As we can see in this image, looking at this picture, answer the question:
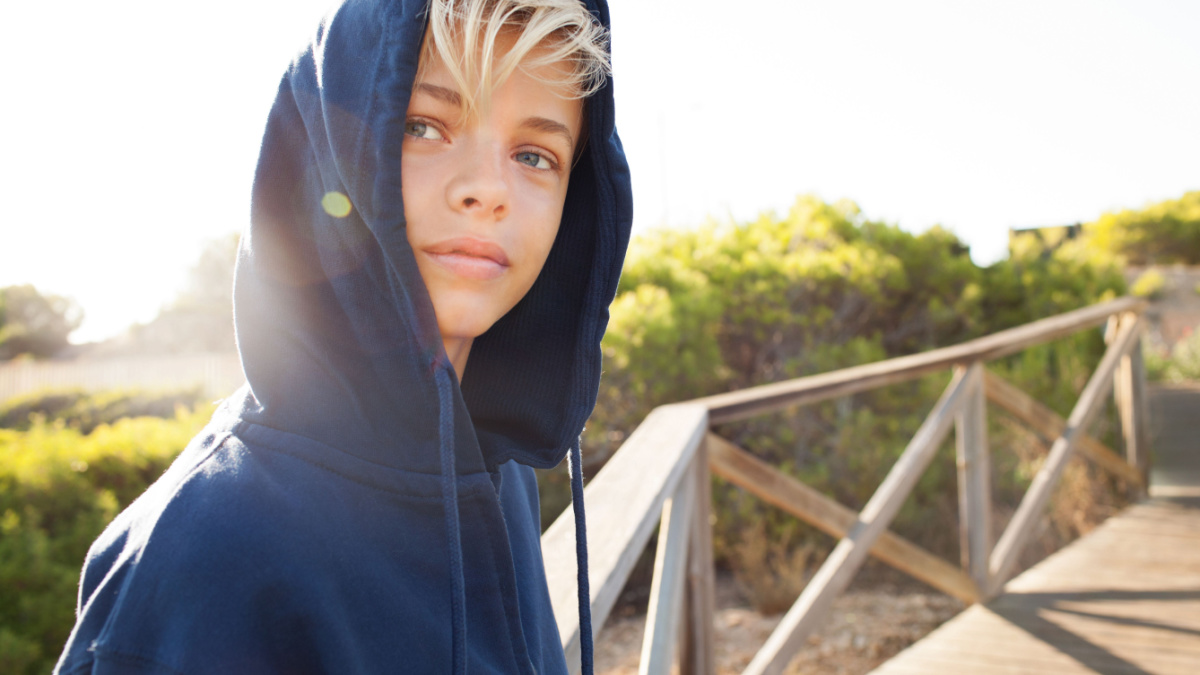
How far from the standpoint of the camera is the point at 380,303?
835 mm

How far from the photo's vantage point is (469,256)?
881 mm

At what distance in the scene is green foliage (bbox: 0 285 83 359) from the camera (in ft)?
91.9

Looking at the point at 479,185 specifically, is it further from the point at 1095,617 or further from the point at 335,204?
the point at 1095,617

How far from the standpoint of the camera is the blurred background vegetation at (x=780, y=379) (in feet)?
10.1

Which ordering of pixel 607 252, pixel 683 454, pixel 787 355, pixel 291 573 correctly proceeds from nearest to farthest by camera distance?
1. pixel 291 573
2. pixel 607 252
3. pixel 683 454
4. pixel 787 355

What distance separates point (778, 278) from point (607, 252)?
471 cm

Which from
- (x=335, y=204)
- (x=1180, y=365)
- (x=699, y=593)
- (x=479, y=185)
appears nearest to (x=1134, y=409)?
(x=699, y=593)

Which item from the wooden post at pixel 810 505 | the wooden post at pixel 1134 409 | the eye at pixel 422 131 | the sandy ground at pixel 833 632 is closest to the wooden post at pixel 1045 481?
the wooden post at pixel 810 505

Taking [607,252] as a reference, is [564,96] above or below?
above

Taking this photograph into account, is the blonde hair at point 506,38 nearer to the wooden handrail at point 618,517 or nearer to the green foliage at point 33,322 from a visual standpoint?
the wooden handrail at point 618,517

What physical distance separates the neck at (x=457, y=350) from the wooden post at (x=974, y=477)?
2984 mm

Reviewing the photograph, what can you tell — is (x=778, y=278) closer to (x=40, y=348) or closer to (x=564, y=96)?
(x=564, y=96)

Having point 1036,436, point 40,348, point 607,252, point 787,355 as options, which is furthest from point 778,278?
point 40,348

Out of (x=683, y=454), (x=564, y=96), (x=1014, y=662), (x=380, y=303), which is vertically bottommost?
(x=1014, y=662)
